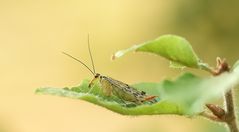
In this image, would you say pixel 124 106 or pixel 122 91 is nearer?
pixel 124 106

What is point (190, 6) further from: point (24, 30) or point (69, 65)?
point (24, 30)

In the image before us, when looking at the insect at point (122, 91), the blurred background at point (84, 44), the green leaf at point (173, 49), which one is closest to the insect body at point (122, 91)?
the insect at point (122, 91)

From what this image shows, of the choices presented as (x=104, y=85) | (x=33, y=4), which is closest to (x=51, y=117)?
(x=33, y=4)

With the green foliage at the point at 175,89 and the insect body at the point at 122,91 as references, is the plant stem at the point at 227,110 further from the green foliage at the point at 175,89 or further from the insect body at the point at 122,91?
the insect body at the point at 122,91

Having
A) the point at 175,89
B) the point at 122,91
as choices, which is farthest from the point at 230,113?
the point at 122,91

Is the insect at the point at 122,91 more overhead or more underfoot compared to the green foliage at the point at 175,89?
more overhead

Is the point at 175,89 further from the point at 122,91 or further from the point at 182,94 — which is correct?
the point at 122,91
